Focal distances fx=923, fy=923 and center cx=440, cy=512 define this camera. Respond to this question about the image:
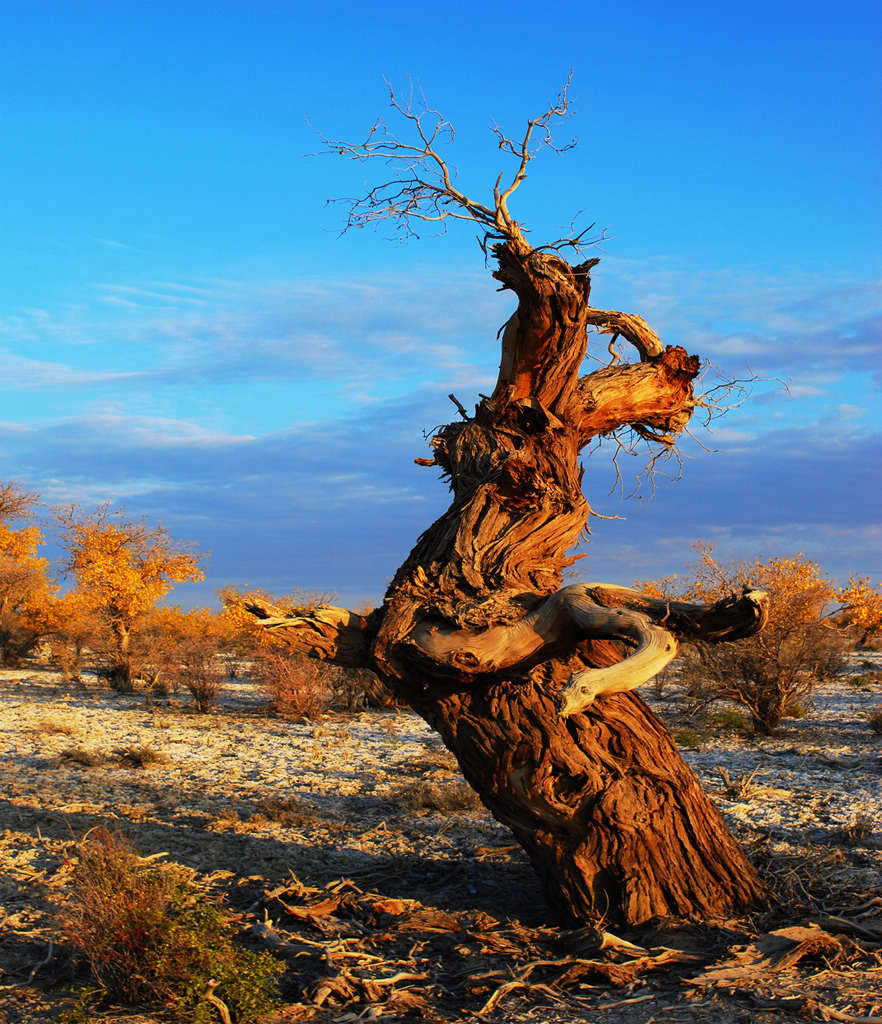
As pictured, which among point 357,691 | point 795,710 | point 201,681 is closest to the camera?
point 795,710

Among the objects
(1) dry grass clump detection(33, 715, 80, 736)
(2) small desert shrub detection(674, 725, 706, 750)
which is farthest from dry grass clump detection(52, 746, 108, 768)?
(2) small desert shrub detection(674, 725, 706, 750)

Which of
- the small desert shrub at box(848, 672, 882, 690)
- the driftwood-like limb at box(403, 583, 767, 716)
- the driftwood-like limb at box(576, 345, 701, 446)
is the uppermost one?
the driftwood-like limb at box(576, 345, 701, 446)

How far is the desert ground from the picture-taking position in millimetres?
4699

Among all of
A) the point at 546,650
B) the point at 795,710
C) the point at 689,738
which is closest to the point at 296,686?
the point at 689,738

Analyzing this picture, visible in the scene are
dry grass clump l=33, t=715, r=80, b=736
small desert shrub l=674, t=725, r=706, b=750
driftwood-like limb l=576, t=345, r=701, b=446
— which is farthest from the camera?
dry grass clump l=33, t=715, r=80, b=736

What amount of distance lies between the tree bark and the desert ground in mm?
384

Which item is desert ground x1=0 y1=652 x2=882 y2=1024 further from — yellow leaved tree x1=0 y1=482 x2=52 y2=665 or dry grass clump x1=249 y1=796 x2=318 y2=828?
yellow leaved tree x1=0 y1=482 x2=52 y2=665

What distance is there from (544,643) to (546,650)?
0.32ft

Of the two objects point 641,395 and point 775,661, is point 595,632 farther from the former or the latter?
point 775,661

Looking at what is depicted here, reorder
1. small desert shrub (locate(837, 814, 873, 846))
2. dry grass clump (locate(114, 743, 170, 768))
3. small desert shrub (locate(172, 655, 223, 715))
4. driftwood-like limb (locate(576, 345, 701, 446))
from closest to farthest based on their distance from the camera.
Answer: driftwood-like limb (locate(576, 345, 701, 446)), small desert shrub (locate(837, 814, 873, 846)), dry grass clump (locate(114, 743, 170, 768)), small desert shrub (locate(172, 655, 223, 715))

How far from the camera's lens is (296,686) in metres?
17.0

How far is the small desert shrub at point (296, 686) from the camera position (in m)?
17.0

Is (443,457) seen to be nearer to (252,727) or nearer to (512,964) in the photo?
(512,964)

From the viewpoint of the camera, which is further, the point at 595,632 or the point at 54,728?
the point at 54,728
